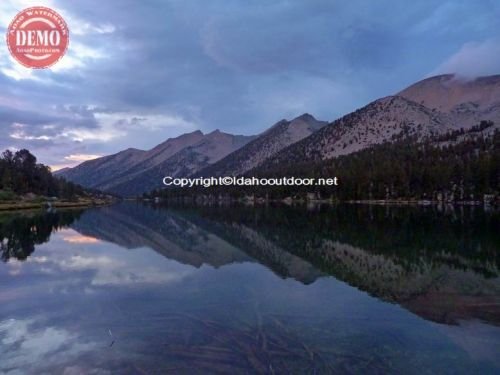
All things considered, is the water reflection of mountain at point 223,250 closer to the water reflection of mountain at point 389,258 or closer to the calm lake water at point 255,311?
the water reflection of mountain at point 389,258

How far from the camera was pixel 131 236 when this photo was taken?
63875mm

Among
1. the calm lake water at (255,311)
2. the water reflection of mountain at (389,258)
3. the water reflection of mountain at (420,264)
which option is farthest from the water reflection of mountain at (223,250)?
the water reflection of mountain at (420,264)

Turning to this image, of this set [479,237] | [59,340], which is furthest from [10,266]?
[479,237]

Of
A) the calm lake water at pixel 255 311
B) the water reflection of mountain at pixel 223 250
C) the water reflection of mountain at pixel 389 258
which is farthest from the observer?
the water reflection of mountain at pixel 223 250

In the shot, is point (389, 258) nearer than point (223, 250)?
Yes

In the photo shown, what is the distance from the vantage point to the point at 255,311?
21.0m

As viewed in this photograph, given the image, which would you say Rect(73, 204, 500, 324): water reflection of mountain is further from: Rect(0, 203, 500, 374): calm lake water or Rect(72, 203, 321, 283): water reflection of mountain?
Rect(0, 203, 500, 374): calm lake water

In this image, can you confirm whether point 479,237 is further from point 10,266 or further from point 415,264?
point 10,266

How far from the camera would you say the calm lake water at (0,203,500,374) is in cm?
1456

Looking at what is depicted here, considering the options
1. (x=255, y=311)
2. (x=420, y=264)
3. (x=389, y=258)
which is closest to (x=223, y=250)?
(x=389, y=258)

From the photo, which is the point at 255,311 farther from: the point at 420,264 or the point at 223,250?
the point at 223,250

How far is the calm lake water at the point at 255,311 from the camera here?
47.8 ft

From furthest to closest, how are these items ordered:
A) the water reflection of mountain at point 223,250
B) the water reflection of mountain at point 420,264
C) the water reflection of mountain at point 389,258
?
1. the water reflection of mountain at point 223,250
2. the water reflection of mountain at point 389,258
3. the water reflection of mountain at point 420,264

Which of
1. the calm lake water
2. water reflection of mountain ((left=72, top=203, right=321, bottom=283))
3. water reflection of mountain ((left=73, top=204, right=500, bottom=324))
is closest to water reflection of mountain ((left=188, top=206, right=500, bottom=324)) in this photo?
water reflection of mountain ((left=73, top=204, right=500, bottom=324))
